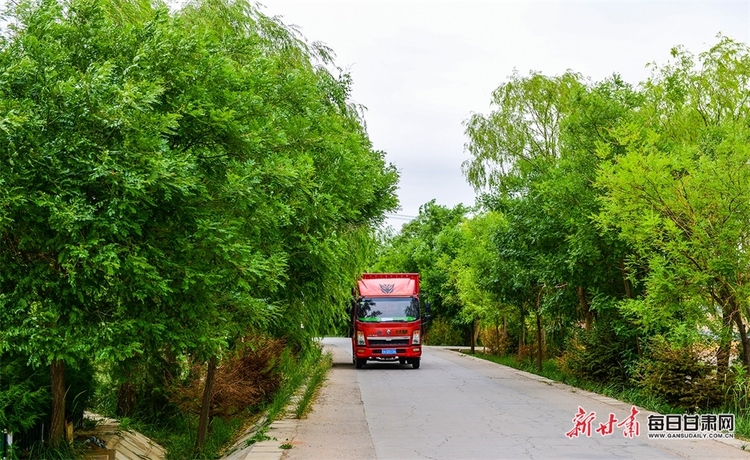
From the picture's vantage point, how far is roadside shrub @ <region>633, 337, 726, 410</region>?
13.1 metres

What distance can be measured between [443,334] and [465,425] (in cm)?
4517

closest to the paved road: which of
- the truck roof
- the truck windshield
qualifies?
the truck windshield

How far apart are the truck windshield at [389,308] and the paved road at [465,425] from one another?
242 inches

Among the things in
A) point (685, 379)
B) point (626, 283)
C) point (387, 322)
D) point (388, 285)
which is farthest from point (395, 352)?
point (685, 379)

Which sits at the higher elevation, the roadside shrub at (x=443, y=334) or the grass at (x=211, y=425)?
the roadside shrub at (x=443, y=334)

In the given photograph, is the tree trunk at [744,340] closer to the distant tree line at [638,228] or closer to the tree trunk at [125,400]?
the distant tree line at [638,228]

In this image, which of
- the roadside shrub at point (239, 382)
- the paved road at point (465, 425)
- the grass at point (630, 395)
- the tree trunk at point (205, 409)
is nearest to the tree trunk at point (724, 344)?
the grass at point (630, 395)

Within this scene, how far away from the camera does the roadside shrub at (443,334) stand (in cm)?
5584

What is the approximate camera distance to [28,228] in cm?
762

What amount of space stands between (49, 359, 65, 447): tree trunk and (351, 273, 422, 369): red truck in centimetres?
1859

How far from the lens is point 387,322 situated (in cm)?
2767

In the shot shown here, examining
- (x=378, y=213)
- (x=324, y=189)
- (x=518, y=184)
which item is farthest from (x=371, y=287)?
(x=324, y=189)

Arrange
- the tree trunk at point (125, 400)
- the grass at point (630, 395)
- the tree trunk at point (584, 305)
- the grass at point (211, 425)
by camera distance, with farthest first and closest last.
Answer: the tree trunk at point (584, 305) < the tree trunk at point (125, 400) < the grass at point (211, 425) < the grass at point (630, 395)

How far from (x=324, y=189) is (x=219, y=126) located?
3.78 m
